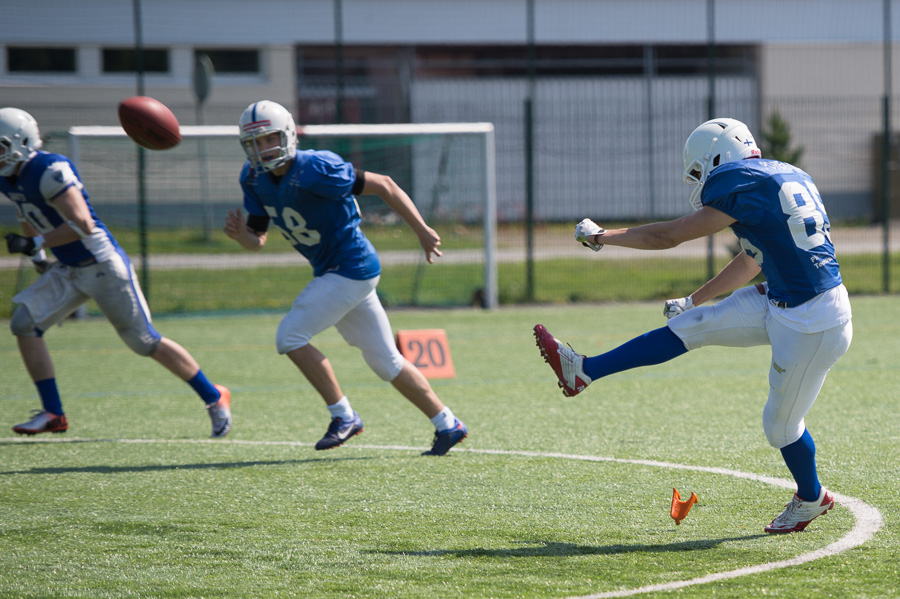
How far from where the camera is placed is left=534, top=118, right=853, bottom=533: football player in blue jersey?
3926mm

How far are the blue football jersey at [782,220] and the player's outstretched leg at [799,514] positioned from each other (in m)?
0.80

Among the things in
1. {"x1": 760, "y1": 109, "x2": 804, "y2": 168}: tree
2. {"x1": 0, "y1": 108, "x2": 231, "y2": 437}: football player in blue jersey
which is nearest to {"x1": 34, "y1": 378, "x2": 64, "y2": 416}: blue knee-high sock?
{"x1": 0, "y1": 108, "x2": 231, "y2": 437}: football player in blue jersey

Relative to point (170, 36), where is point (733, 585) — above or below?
below

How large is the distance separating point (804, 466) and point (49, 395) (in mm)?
4445

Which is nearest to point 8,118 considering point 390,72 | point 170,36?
point 170,36

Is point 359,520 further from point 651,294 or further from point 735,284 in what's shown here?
point 651,294

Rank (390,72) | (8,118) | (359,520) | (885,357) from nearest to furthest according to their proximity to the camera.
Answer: (359,520), (8,118), (885,357), (390,72)

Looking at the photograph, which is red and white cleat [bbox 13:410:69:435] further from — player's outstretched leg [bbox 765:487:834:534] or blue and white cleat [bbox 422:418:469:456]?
player's outstretched leg [bbox 765:487:834:534]

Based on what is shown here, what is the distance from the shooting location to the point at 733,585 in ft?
11.4

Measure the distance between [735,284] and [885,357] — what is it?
5.18m

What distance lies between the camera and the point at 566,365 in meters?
4.39

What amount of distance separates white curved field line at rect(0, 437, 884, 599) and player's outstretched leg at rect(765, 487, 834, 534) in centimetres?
14

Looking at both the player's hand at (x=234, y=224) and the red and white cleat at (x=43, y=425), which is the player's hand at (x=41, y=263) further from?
the player's hand at (x=234, y=224)

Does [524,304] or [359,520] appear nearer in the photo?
[359,520]
